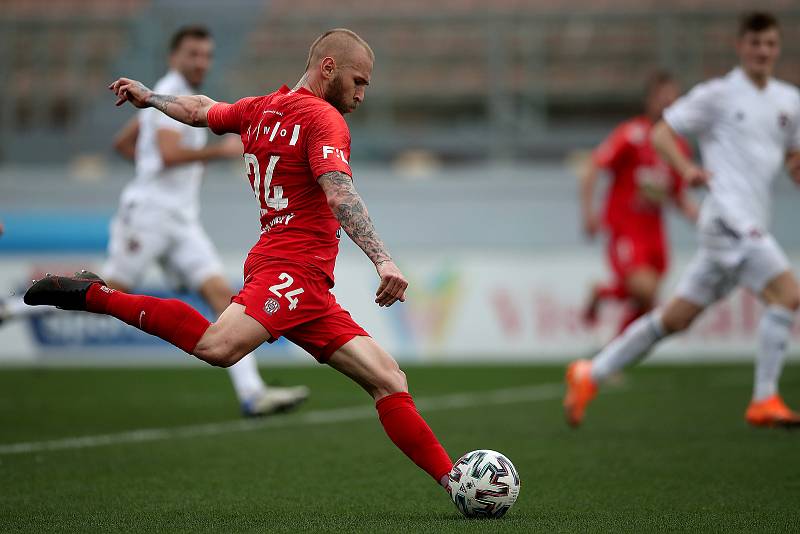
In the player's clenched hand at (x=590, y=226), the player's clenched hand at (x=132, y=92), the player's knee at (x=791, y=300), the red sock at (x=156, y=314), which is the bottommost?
the player's knee at (x=791, y=300)

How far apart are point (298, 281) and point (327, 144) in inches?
22.4

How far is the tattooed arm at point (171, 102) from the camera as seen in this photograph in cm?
527

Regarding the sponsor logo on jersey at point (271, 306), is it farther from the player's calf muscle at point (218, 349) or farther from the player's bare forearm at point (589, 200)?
the player's bare forearm at point (589, 200)

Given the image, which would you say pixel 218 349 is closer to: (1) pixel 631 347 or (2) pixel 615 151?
(1) pixel 631 347

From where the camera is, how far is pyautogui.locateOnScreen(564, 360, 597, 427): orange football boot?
7785mm

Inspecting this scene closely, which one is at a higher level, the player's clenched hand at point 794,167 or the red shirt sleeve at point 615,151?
the red shirt sleeve at point 615,151

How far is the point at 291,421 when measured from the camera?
8.37m

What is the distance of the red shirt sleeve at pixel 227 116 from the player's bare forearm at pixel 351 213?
0.67 m

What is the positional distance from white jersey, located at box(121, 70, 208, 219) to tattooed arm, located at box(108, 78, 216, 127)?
3244 mm

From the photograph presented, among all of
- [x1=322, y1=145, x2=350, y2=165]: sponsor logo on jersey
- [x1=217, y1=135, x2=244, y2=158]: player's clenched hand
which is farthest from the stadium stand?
[x1=322, y1=145, x2=350, y2=165]: sponsor logo on jersey

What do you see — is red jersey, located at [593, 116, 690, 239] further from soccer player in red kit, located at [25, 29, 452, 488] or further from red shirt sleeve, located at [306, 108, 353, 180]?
red shirt sleeve, located at [306, 108, 353, 180]

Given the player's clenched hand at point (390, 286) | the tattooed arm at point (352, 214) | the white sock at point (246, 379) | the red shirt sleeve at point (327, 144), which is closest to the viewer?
the player's clenched hand at point (390, 286)

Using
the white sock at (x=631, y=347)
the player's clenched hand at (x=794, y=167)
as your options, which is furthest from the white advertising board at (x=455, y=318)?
the player's clenched hand at (x=794, y=167)

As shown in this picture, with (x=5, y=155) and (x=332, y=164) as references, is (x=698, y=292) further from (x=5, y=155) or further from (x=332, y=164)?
(x=5, y=155)
